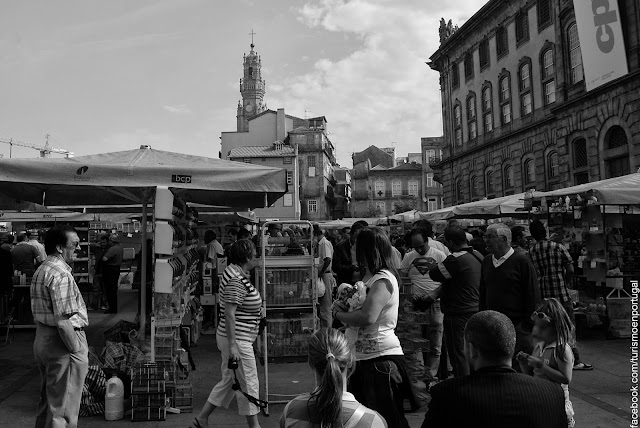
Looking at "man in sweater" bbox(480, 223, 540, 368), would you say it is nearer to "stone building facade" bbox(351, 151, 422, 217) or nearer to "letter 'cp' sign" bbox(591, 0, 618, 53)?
"letter 'cp' sign" bbox(591, 0, 618, 53)

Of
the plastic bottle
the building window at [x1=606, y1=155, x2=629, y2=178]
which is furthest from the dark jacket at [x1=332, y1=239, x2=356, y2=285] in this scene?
the building window at [x1=606, y1=155, x2=629, y2=178]

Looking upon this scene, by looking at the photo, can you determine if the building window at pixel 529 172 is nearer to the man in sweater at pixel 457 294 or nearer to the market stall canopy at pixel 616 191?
the market stall canopy at pixel 616 191

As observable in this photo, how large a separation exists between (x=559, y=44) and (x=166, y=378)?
2764cm

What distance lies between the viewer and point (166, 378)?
6004mm

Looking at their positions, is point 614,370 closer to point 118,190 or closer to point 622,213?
point 622,213

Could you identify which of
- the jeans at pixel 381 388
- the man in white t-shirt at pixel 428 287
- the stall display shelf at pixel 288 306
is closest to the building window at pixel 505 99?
the man in white t-shirt at pixel 428 287

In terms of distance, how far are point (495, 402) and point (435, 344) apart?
482cm

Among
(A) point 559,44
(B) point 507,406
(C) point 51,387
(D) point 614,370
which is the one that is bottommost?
(D) point 614,370

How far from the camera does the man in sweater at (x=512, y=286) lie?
517cm

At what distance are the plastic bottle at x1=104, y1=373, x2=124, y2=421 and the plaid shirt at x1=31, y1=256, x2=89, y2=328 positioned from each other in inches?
59.2

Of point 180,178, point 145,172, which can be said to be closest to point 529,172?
point 180,178

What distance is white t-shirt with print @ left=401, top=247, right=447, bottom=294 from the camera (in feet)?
22.2

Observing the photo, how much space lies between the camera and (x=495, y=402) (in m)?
2.29

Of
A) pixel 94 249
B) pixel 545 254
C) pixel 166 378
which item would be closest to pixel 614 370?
pixel 545 254
